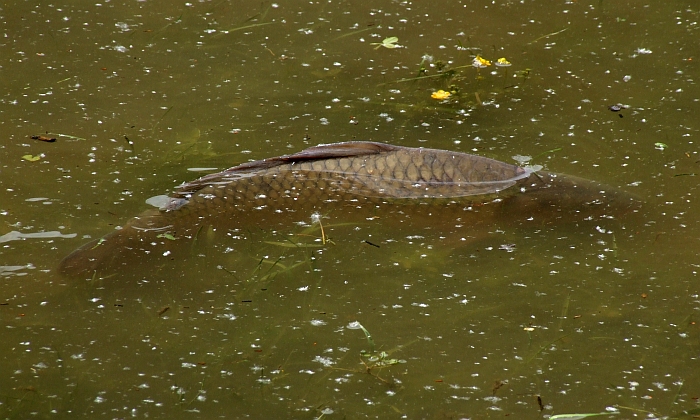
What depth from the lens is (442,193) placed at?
3.98 m

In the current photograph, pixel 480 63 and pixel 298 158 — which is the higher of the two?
pixel 480 63

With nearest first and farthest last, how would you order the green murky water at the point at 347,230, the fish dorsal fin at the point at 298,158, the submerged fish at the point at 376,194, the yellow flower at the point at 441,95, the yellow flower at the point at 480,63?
1. the green murky water at the point at 347,230
2. the submerged fish at the point at 376,194
3. the fish dorsal fin at the point at 298,158
4. the yellow flower at the point at 441,95
5. the yellow flower at the point at 480,63

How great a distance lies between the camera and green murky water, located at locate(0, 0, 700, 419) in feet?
9.15

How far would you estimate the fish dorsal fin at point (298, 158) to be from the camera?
12.6ft

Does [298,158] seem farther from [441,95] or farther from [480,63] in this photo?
[480,63]

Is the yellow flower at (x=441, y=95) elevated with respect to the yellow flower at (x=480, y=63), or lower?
lower

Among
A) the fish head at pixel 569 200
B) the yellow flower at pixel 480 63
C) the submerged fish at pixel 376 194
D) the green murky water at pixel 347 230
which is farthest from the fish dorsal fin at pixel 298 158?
the yellow flower at pixel 480 63

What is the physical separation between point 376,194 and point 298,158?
44 centimetres

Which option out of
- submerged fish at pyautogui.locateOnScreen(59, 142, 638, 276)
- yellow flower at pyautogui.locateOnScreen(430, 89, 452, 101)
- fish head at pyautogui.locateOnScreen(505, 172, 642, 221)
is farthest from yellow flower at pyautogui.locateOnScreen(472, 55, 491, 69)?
fish head at pyautogui.locateOnScreen(505, 172, 642, 221)

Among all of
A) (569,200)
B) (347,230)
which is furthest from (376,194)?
(569,200)

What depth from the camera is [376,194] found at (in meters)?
3.94

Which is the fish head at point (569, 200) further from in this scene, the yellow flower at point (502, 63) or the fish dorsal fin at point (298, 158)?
the yellow flower at point (502, 63)

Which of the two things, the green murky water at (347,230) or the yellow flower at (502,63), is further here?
the yellow flower at (502,63)

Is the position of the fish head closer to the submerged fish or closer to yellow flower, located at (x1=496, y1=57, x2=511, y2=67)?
the submerged fish
